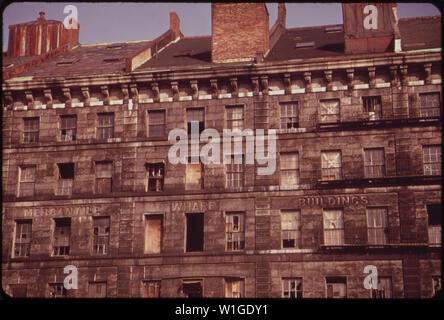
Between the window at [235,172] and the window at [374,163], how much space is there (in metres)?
6.04

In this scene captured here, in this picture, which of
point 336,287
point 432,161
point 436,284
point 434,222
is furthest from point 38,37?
point 436,284

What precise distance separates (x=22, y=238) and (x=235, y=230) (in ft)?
35.8

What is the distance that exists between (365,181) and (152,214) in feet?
34.4

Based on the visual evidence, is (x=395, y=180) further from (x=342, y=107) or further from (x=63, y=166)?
(x=63, y=166)

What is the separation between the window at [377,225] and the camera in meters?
34.8

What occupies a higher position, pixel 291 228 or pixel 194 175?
pixel 194 175

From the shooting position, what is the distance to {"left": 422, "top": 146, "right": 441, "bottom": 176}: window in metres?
35.4

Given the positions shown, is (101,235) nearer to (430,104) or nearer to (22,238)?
(22,238)

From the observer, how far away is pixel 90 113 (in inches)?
1544

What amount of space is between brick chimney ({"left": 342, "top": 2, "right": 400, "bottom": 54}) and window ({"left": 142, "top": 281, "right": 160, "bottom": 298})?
1529 cm

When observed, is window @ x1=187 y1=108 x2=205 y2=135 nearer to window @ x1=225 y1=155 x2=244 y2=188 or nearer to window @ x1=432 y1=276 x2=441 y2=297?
window @ x1=225 y1=155 x2=244 y2=188

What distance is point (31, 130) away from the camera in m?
39.8

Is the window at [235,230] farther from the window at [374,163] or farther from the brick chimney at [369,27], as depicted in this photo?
the brick chimney at [369,27]

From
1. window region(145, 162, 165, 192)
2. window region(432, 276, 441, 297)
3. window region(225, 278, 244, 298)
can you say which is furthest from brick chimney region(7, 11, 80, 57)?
window region(432, 276, 441, 297)
